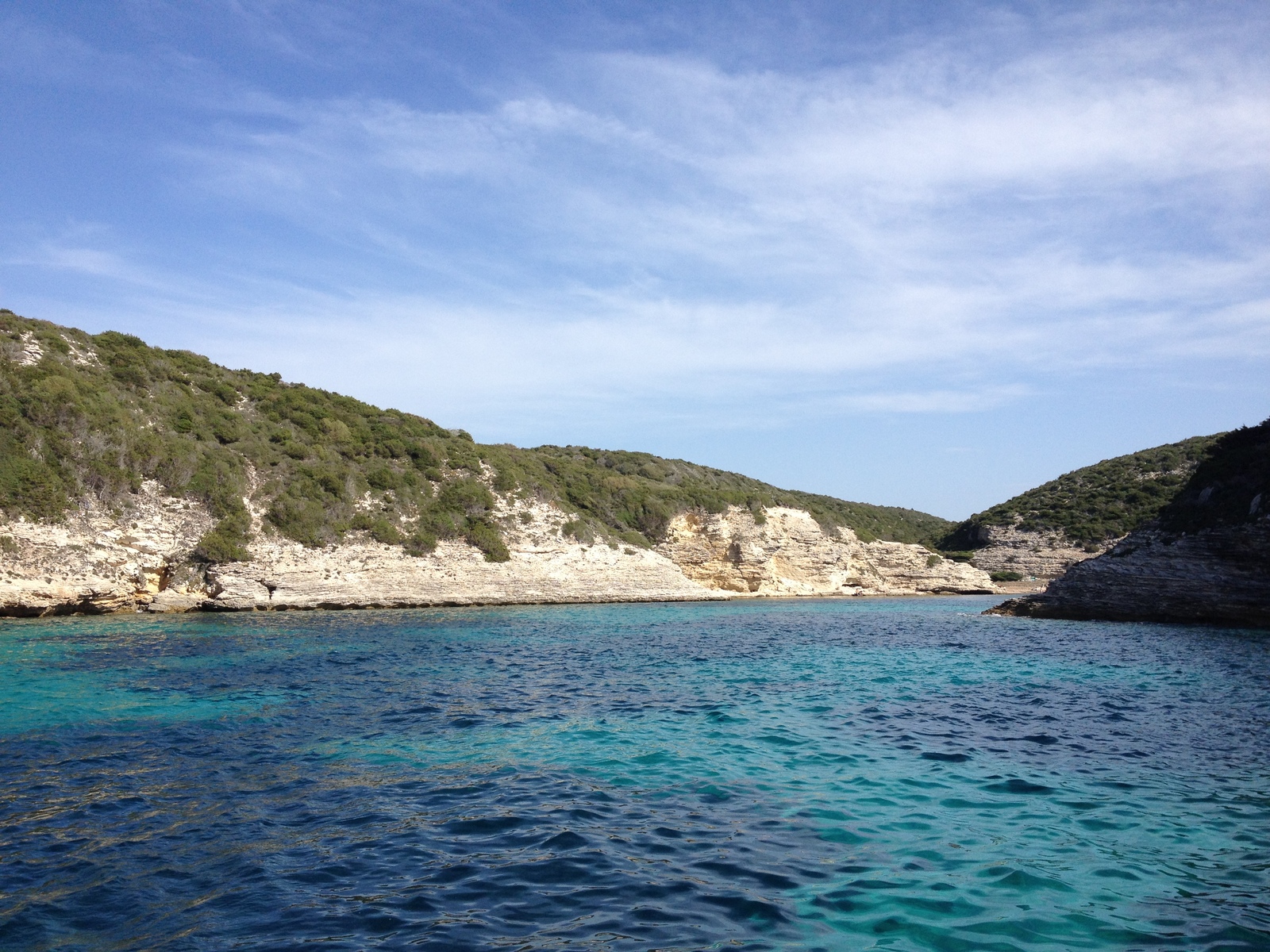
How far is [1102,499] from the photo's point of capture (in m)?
71.9

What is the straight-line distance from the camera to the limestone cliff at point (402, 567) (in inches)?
1136

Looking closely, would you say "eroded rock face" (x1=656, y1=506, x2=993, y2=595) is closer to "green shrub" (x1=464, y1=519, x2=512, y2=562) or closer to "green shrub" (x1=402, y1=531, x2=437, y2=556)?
"green shrub" (x1=464, y1=519, x2=512, y2=562)

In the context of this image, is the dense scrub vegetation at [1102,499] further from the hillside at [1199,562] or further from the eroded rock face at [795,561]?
the hillside at [1199,562]

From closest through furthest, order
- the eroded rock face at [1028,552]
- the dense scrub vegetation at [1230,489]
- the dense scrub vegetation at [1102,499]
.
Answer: the dense scrub vegetation at [1230,489] → the dense scrub vegetation at [1102,499] → the eroded rock face at [1028,552]

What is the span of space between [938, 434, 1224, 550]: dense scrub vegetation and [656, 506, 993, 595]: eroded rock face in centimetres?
1137

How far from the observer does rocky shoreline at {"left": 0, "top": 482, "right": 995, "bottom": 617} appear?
28.9 metres

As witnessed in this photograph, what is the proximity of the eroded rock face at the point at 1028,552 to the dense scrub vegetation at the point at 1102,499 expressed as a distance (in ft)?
2.52

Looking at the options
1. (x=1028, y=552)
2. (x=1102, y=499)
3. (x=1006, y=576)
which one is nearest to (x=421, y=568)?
(x=1006, y=576)

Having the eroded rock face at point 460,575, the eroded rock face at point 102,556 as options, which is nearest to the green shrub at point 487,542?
the eroded rock face at point 460,575

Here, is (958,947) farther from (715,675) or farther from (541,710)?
(715,675)

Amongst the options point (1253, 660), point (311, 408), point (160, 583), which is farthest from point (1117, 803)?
point (311, 408)

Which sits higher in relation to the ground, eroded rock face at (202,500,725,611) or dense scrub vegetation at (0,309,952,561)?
dense scrub vegetation at (0,309,952,561)

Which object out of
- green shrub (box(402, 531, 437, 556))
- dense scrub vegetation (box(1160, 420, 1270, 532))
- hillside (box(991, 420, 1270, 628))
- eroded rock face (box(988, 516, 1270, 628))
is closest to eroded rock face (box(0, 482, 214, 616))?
green shrub (box(402, 531, 437, 556))

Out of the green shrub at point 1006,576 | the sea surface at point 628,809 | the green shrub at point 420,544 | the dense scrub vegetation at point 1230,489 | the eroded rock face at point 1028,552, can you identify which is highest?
the dense scrub vegetation at point 1230,489
